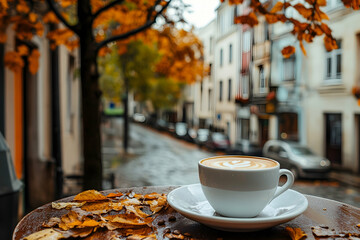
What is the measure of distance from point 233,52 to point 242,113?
4538 millimetres

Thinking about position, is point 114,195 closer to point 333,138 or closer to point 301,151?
point 301,151

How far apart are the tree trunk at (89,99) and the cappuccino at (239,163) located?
2.91 m

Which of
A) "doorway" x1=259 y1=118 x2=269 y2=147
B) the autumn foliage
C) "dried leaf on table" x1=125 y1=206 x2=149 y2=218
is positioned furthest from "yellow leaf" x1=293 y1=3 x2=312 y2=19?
"doorway" x1=259 y1=118 x2=269 y2=147

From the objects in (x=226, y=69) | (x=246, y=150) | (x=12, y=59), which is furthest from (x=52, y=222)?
(x=226, y=69)

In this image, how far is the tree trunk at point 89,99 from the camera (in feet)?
13.3

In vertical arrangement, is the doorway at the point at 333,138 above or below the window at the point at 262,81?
below

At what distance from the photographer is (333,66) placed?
57.0 feet

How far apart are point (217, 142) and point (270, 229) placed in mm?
22190

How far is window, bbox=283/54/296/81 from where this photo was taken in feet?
65.9

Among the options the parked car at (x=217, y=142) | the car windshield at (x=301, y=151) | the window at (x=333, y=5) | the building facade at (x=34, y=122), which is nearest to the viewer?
the building facade at (x=34, y=122)

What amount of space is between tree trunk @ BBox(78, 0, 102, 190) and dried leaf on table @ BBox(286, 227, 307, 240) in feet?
10.4

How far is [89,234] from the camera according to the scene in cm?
132

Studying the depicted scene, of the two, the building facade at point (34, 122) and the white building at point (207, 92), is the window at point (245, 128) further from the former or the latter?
the building facade at point (34, 122)

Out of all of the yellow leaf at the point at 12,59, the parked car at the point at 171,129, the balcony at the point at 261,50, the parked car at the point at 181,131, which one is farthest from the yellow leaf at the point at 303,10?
the parked car at the point at 171,129
